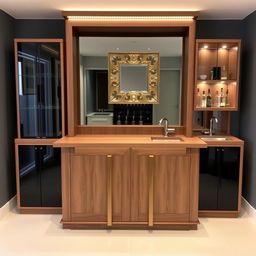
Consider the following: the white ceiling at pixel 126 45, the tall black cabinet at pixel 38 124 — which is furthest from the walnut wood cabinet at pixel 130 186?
the white ceiling at pixel 126 45

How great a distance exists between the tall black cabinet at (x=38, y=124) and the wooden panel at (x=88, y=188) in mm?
473

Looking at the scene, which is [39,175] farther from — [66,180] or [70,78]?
[70,78]

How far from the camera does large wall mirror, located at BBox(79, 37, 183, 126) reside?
11.8 ft

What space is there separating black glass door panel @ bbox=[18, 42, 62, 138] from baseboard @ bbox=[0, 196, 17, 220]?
2.82 feet

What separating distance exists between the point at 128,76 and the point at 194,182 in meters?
1.53

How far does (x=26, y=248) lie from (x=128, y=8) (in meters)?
2.67

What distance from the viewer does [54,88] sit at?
3.46 m

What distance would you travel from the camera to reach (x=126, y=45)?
361 cm

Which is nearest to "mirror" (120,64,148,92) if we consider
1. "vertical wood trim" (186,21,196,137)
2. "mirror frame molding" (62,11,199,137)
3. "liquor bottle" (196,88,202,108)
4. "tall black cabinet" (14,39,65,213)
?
"mirror frame molding" (62,11,199,137)

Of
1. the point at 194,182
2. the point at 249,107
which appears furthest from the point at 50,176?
the point at 249,107

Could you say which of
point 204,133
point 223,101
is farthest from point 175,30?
point 204,133

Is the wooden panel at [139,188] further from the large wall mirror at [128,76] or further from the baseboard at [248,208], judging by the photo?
the baseboard at [248,208]

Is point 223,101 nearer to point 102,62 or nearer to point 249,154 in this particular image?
point 249,154

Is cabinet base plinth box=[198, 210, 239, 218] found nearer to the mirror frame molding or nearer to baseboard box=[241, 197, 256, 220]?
baseboard box=[241, 197, 256, 220]
